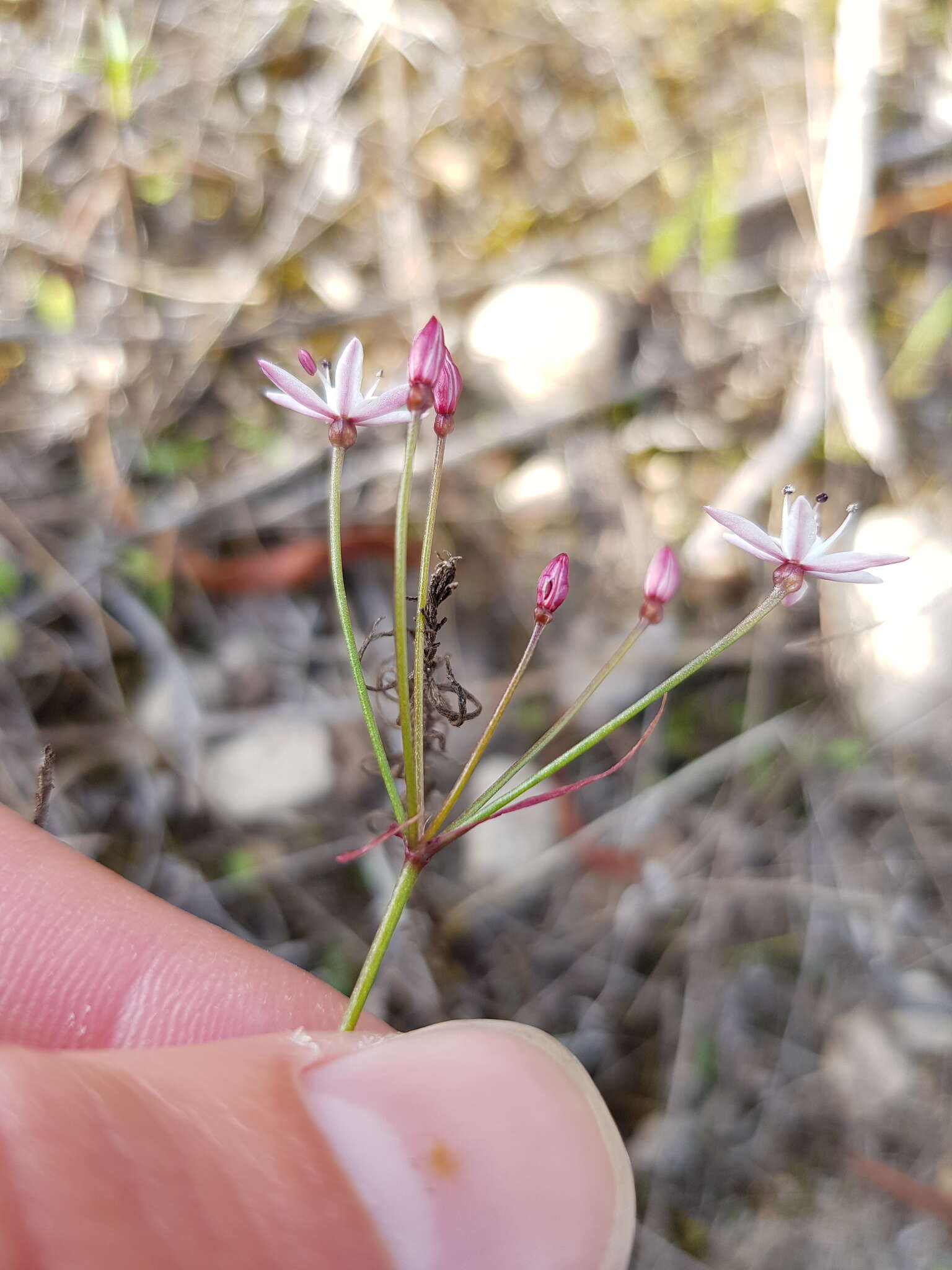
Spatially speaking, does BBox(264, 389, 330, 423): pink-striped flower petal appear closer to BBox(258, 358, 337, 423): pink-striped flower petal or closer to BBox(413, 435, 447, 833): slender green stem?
BBox(258, 358, 337, 423): pink-striped flower petal

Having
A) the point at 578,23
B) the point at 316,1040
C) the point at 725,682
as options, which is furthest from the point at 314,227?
the point at 316,1040

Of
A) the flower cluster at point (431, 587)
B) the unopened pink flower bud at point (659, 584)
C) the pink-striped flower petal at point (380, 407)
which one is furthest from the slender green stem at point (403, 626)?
the unopened pink flower bud at point (659, 584)

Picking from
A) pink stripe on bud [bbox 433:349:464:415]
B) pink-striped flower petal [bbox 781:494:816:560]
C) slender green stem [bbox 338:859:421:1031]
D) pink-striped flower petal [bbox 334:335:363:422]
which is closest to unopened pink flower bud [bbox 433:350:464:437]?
pink stripe on bud [bbox 433:349:464:415]

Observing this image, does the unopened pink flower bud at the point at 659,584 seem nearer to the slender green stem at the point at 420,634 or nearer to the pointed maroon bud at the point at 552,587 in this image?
the pointed maroon bud at the point at 552,587

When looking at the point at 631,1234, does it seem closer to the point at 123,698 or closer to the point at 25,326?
the point at 123,698

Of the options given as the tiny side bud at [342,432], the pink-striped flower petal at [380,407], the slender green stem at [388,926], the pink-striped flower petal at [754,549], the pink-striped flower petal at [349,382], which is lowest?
the slender green stem at [388,926]
